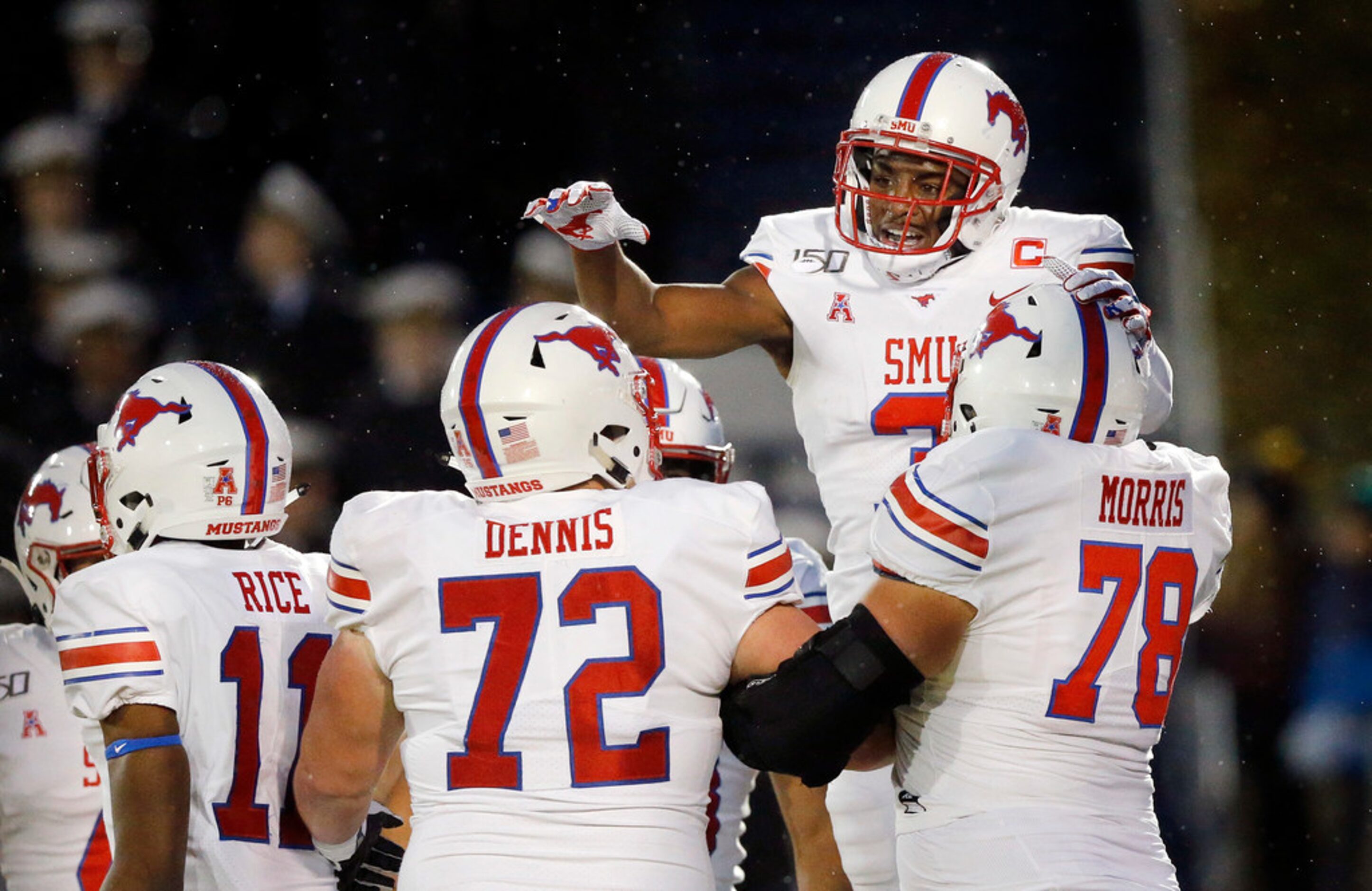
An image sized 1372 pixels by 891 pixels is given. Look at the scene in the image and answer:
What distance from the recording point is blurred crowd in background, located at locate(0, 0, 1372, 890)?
5312mm

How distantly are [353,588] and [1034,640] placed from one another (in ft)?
3.60

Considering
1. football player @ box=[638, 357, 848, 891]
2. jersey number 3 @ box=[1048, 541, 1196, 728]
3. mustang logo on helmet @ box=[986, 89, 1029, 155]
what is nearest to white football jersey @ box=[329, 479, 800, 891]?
jersey number 3 @ box=[1048, 541, 1196, 728]

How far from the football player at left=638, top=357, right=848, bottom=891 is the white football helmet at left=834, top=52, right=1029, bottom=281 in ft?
2.10

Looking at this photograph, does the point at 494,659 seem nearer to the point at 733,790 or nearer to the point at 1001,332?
the point at 1001,332

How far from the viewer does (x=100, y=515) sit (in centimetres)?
316

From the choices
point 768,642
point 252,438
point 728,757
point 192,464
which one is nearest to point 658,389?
point 728,757

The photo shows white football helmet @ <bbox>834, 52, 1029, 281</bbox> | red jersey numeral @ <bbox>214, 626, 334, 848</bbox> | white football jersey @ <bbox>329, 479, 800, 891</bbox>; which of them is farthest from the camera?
white football helmet @ <bbox>834, 52, 1029, 281</bbox>

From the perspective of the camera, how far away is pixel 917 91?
12.3ft

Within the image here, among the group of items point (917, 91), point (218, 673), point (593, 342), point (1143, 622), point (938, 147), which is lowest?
point (218, 673)

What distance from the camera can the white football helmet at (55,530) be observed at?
3.79 m

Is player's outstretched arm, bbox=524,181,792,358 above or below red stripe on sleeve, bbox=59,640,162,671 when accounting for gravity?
above

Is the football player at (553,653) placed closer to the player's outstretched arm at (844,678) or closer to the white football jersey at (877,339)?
the player's outstretched arm at (844,678)

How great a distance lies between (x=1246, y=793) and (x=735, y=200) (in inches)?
133

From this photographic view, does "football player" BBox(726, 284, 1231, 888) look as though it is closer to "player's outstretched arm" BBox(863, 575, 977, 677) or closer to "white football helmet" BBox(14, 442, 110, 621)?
"player's outstretched arm" BBox(863, 575, 977, 677)
